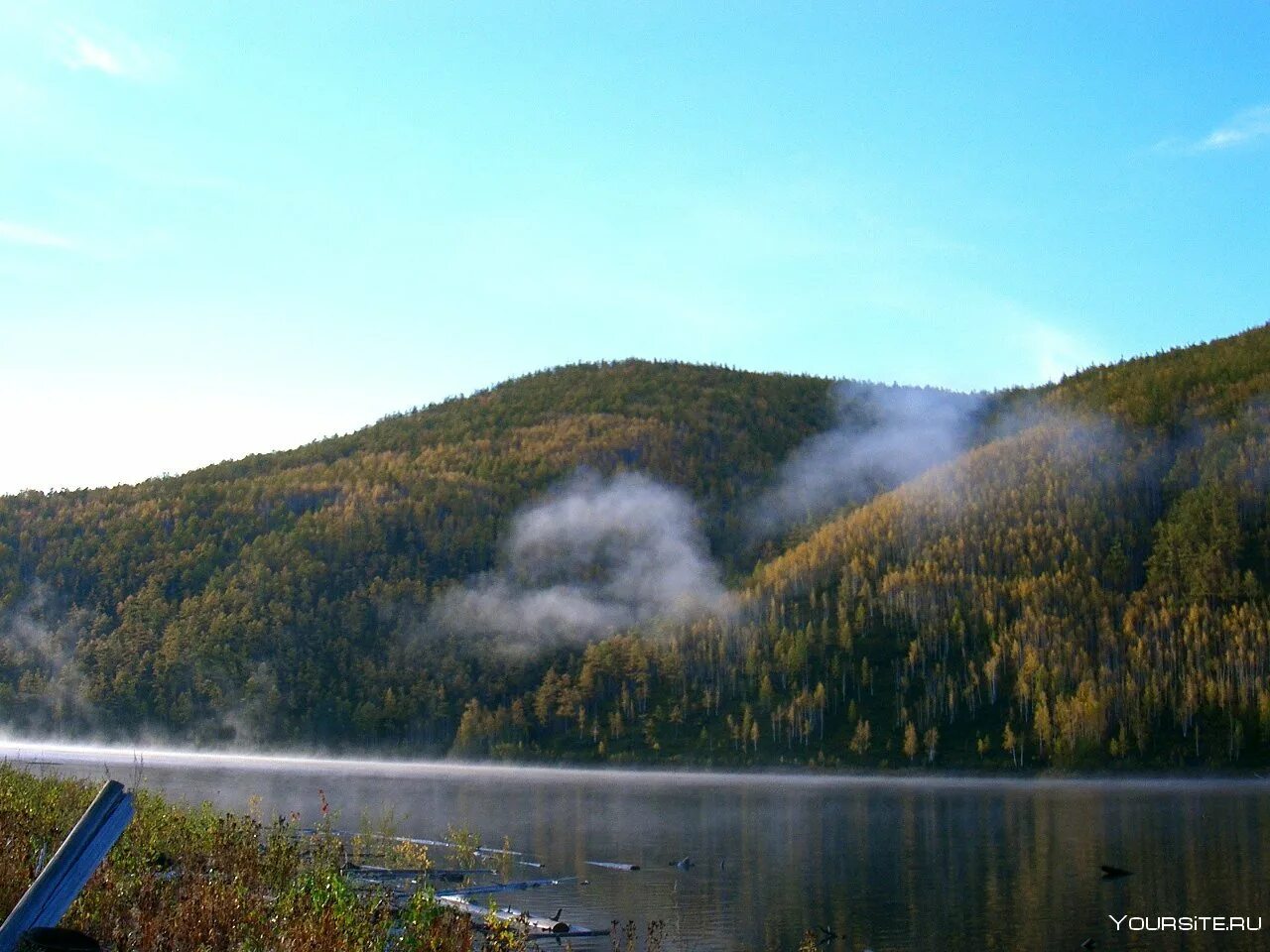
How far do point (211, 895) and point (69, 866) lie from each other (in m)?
5.22

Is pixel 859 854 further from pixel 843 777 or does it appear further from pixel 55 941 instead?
pixel 843 777

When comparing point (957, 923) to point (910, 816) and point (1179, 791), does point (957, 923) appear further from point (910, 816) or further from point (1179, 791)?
point (1179, 791)

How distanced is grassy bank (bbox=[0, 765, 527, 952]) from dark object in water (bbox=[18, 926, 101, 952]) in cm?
303

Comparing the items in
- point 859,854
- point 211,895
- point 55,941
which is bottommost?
point 859,854

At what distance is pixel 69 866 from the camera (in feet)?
54.3

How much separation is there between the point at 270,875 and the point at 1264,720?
187 meters

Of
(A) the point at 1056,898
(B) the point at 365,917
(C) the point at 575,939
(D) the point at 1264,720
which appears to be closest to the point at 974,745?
(D) the point at 1264,720

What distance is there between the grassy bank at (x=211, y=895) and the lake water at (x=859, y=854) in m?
2.70

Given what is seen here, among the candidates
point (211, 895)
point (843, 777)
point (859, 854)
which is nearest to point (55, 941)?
point (211, 895)

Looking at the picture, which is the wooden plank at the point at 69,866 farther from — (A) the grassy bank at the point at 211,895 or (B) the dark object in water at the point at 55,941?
(A) the grassy bank at the point at 211,895

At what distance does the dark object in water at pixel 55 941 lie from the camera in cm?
1662

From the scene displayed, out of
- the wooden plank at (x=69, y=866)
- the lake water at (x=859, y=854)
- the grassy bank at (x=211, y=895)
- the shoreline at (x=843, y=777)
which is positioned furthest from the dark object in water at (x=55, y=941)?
the shoreline at (x=843, y=777)

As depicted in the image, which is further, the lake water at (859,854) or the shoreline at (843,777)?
the shoreline at (843,777)

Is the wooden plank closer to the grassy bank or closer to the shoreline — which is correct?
the grassy bank
